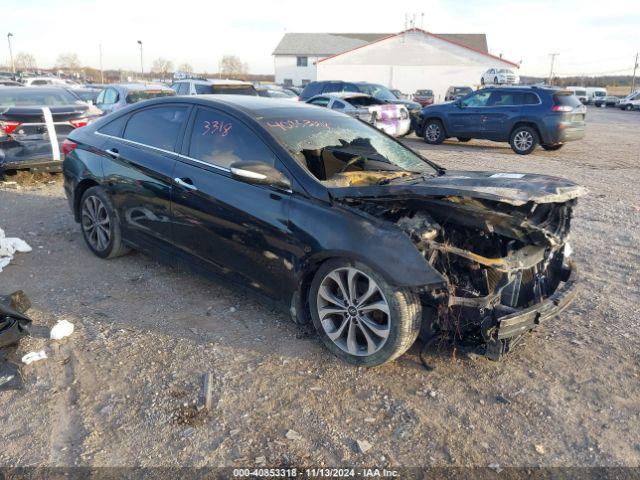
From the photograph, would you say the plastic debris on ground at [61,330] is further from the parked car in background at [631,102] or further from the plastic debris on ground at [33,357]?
the parked car in background at [631,102]

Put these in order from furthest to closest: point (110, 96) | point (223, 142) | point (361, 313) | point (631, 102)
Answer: point (631, 102) → point (110, 96) → point (223, 142) → point (361, 313)

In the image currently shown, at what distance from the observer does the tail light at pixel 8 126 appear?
8055 mm

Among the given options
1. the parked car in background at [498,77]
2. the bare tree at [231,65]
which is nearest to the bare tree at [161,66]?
the bare tree at [231,65]

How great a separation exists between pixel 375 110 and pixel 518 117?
3643 millimetres

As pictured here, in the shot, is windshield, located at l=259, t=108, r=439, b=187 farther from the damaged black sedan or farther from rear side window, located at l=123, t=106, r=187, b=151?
rear side window, located at l=123, t=106, r=187, b=151

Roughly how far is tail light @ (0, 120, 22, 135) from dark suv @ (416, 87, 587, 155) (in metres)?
10.8

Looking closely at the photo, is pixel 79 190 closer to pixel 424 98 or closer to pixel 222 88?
pixel 222 88

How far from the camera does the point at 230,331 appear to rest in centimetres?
387

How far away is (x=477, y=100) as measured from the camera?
566 inches

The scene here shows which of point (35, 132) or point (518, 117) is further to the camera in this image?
point (518, 117)

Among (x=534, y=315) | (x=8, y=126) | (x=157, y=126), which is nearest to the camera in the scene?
(x=534, y=315)

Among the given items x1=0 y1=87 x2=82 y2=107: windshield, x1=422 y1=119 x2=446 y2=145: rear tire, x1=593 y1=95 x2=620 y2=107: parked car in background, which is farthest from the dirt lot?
x1=593 y1=95 x2=620 y2=107: parked car in background

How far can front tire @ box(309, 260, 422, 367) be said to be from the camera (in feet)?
10.4

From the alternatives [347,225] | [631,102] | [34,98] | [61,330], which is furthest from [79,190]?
[631,102]
